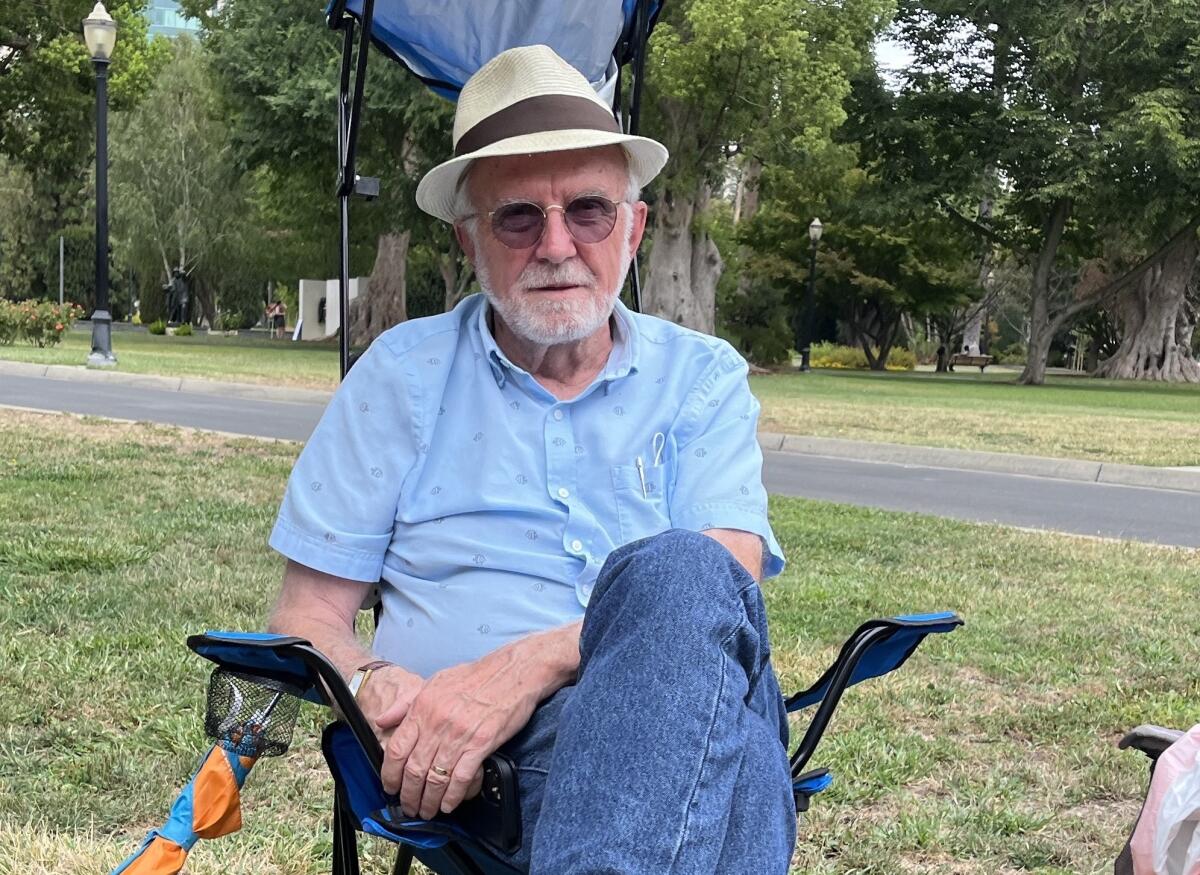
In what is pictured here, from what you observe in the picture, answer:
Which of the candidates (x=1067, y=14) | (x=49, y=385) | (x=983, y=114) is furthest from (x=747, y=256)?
(x=49, y=385)

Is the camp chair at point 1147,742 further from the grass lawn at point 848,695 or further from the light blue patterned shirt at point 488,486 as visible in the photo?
the grass lawn at point 848,695

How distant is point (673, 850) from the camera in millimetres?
1506

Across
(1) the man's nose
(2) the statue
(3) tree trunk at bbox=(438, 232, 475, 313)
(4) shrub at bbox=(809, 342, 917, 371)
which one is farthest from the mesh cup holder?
(2) the statue

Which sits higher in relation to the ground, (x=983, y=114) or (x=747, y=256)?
(x=983, y=114)

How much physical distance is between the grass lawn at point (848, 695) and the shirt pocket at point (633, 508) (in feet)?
3.43

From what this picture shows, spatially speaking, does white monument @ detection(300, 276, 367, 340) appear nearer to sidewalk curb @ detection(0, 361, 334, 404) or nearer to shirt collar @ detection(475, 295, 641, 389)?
sidewalk curb @ detection(0, 361, 334, 404)

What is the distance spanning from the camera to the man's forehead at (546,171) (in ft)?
7.91

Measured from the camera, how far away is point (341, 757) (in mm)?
2021

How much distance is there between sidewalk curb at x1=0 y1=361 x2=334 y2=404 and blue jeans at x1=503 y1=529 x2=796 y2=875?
1455 centimetres

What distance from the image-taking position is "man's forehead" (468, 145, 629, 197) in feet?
7.91

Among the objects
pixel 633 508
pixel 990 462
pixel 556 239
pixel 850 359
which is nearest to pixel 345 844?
pixel 633 508

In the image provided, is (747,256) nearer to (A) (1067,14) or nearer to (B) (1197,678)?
(A) (1067,14)

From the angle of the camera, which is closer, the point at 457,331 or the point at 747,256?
the point at 457,331

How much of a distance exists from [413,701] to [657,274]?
26576 millimetres
